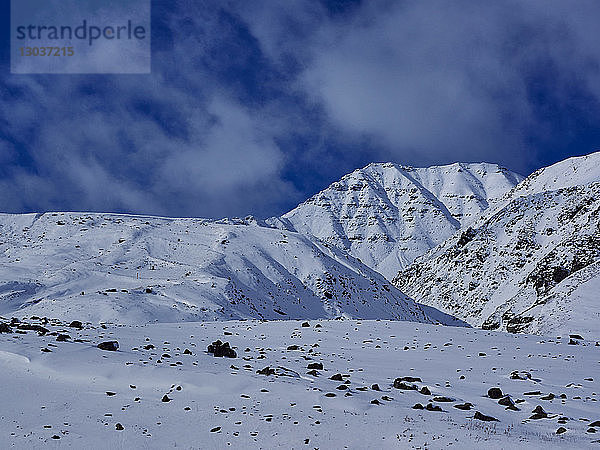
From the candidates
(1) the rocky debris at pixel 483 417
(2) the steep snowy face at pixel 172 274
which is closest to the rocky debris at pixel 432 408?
(1) the rocky debris at pixel 483 417

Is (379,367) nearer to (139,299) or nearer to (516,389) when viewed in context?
(516,389)

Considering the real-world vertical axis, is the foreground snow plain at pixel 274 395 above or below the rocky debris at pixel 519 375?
above

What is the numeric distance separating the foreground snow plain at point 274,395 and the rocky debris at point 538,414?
0.18m

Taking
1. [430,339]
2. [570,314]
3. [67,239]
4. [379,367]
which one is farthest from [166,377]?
[570,314]

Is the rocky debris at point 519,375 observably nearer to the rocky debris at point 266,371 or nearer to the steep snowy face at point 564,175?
the rocky debris at point 266,371

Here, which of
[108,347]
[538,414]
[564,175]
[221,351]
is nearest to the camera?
[538,414]

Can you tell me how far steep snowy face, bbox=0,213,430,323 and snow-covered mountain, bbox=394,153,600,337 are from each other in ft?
77.1

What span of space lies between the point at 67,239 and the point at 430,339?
4835 cm

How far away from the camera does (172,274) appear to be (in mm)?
47688

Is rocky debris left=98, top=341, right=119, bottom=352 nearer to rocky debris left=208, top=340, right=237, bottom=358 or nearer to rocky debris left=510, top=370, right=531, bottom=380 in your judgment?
rocky debris left=208, top=340, right=237, bottom=358

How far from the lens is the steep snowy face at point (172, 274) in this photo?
125ft

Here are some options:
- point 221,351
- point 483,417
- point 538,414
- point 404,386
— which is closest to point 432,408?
point 483,417

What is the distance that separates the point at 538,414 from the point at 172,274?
133 ft

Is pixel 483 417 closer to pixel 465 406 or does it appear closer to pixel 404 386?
pixel 465 406
